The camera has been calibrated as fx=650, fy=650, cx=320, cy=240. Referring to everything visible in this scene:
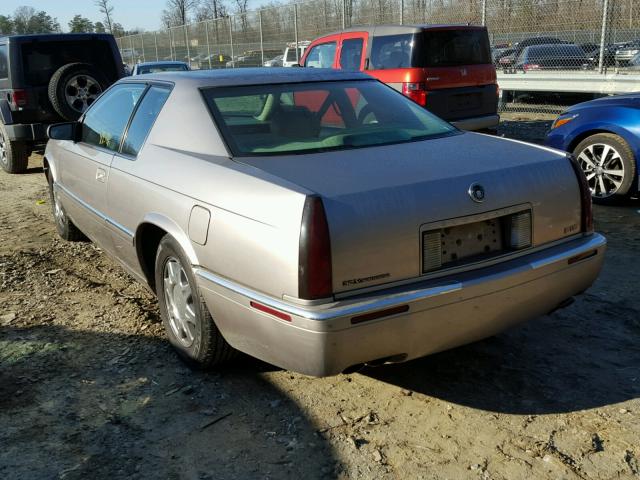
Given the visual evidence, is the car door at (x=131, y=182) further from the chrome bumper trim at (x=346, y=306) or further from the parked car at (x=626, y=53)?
the parked car at (x=626, y=53)

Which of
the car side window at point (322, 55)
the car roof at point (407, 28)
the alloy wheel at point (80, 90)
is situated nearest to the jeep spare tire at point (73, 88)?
the alloy wheel at point (80, 90)

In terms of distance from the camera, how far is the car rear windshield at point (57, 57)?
9625 mm

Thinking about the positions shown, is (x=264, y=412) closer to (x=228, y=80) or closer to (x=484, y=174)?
(x=484, y=174)

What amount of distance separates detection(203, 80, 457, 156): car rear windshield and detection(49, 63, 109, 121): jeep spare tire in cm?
582

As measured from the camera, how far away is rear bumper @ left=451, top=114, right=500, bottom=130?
28.2ft

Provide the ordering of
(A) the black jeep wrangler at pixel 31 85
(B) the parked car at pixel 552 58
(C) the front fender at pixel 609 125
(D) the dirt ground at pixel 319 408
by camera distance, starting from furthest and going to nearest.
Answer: (B) the parked car at pixel 552 58, (A) the black jeep wrangler at pixel 31 85, (C) the front fender at pixel 609 125, (D) the dirt ground at pixel 319 408

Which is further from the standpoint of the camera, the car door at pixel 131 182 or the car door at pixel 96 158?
the car door at pixel 96 158

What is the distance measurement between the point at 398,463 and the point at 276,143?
5.45 feet

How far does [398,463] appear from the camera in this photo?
8.71 feet

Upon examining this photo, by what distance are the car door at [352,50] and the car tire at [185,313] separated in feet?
21.4

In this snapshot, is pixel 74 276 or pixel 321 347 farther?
pixel 74 276

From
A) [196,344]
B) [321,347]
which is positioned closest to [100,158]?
[196,344]

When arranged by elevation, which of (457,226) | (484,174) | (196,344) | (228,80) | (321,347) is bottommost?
(196,344)

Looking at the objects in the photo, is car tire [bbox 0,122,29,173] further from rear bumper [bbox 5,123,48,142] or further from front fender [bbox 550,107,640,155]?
front fender [bbox 550,107,640,155]
